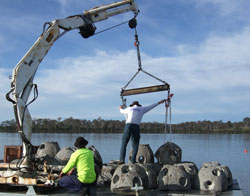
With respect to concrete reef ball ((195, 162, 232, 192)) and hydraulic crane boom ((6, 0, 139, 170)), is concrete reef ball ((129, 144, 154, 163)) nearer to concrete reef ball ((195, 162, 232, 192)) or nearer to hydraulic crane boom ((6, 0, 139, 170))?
concrete reef ball ((195, 162, 232, 192))

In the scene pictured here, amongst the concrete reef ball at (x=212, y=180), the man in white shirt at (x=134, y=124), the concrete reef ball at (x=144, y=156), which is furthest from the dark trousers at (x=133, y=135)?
the concrete reef ball at (x=212, y=180)

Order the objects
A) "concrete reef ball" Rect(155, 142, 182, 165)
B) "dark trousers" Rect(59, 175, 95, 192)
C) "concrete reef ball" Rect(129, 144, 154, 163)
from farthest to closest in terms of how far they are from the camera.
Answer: "concrete reef ball" Rect(129, 144, 154, 163)
"concrete reef ball" Rect(155, 142, 182, 165)
"dark trousers" Rect(59, 175, 95, 192)

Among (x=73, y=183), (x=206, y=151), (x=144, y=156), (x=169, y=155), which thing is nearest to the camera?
(x=73, y=183)

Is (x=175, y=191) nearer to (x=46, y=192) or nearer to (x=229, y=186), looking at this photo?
(x=229, y=186)

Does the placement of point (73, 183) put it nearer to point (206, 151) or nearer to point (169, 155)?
point (169, 155)

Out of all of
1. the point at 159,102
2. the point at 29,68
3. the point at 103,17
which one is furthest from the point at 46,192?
the point at 103,17

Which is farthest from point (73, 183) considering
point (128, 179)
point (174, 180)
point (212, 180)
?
point (212, 180)

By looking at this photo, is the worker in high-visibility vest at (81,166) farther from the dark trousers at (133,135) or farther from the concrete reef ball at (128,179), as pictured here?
the dark trousers at (133,135)

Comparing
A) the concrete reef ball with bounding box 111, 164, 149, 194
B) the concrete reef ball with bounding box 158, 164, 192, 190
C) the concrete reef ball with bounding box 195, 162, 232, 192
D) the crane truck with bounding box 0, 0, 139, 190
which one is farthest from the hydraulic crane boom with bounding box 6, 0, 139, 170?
the concrete reef ball with bounding box 195, 162, 232, 192

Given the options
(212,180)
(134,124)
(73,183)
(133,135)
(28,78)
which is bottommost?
(212,180)

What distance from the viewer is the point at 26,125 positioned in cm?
927

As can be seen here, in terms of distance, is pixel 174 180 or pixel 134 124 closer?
pixel 174 180

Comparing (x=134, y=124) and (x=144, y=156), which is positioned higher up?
(x=134, y=124)

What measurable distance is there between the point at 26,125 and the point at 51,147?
11.3 ft
